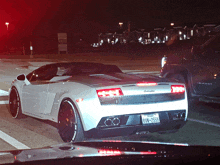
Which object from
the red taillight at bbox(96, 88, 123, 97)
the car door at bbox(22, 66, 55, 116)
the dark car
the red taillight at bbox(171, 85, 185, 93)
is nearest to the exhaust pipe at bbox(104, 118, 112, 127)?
the red taillight at bbox(96, 88, 123, 97)

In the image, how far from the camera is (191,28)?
496 feet

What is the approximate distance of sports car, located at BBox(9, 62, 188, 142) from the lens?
5637mm

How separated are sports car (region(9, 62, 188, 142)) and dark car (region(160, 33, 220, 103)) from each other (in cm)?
263

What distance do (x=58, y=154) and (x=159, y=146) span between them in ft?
3.14

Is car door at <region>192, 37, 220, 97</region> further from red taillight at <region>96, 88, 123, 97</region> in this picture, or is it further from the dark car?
red taillight at <region>96, 88, 123, 97</region>

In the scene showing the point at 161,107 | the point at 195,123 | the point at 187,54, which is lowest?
the point at 195,123

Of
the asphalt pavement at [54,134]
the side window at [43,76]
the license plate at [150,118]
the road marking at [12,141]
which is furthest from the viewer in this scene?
the side window at [43,76]

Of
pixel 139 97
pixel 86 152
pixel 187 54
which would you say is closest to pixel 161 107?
pixel 139 97

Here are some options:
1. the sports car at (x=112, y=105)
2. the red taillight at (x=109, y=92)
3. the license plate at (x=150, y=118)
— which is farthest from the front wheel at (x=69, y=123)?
the license plate at (x=150, y=118)

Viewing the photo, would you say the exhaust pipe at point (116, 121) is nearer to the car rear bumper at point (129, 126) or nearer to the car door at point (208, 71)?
the car rear bumper at point (129, 126)

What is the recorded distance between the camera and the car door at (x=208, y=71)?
8.64 metres

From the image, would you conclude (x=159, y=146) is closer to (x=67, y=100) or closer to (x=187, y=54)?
(x=67, y=100)

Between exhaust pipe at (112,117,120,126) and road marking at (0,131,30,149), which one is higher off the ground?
exhaust pipe at (112,117,120,126)

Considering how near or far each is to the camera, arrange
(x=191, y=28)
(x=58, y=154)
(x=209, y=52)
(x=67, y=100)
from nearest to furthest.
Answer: (x=58, y=154), (x=67, y=100), (x=209, y=52), (x=191, y=28)
